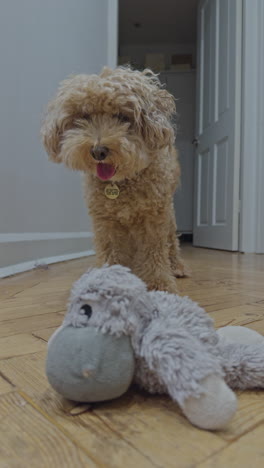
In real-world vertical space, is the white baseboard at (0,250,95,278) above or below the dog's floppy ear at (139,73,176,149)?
below

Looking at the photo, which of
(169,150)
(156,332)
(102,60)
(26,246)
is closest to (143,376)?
(156,332)

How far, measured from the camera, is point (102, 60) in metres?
2.72

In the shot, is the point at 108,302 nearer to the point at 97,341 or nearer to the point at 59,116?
the point at 97,341

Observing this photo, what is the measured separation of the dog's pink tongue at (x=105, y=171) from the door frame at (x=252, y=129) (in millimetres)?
2059

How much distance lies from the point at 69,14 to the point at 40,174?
1.03m

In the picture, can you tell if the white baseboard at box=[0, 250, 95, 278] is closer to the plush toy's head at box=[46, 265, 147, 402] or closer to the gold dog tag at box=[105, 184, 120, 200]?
the gold dog tag at box=[105, 184, 120, 200]

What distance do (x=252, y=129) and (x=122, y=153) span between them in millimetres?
2194

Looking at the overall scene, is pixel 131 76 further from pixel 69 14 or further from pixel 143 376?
A: pixel 69 14

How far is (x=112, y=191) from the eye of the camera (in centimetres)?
111

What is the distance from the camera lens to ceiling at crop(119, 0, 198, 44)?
4445 mm

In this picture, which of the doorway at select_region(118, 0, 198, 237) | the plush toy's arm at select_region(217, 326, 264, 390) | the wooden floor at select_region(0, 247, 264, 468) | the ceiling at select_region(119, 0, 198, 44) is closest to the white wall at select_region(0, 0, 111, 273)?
the wooden floor at select_region(0, 247, 264, 468)

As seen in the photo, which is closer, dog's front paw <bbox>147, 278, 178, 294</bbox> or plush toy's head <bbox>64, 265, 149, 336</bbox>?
plush toy's head <bbox>64, 265, 149, 336</bbox>

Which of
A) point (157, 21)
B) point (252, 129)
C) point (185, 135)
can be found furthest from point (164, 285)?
point (157, 21)

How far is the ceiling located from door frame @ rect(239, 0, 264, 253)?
1.88 m
